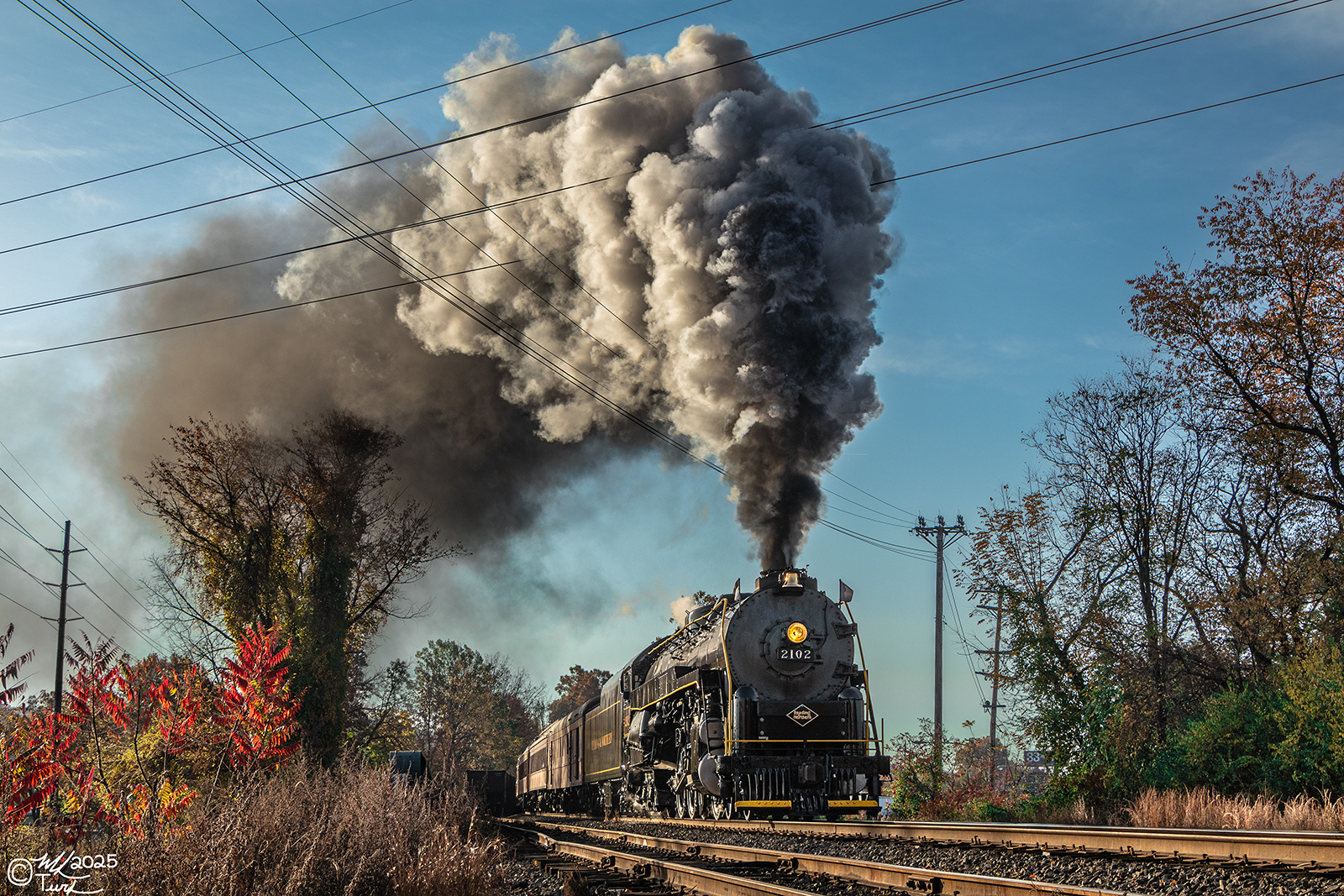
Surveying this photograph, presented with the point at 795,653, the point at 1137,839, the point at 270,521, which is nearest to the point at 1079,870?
the point at 1137,839

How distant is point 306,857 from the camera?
6.33m

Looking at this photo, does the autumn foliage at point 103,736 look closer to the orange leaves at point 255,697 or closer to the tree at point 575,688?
the orange leaves at point 255,697

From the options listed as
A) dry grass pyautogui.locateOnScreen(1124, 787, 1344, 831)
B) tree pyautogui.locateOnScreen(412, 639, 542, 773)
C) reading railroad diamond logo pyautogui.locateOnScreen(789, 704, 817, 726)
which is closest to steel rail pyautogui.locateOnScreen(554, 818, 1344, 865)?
dry grass pyautogui.locateOnScreen(1124, 787, 1344, 831)

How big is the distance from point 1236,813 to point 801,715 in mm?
5976

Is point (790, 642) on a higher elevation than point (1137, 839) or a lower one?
higher

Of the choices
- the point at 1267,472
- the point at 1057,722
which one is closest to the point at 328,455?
the point at 1057,722

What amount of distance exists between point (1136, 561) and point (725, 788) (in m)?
12.1

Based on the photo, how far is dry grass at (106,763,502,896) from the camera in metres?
5.82

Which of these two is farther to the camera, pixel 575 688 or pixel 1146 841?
pixel 575 688

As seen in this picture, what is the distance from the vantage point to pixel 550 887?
8.45 metres

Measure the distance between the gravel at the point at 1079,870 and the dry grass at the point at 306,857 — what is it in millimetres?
1320

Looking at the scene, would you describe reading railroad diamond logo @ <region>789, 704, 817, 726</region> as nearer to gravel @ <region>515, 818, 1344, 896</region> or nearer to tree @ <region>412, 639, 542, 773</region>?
gravel @ <region>515, 818, 1344, 896</region>

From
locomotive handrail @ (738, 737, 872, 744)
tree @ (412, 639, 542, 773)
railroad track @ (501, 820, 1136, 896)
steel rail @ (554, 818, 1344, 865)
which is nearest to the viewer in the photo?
railroad track @ (501, 820, 1136, 896)

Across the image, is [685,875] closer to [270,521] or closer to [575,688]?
[270,521]
